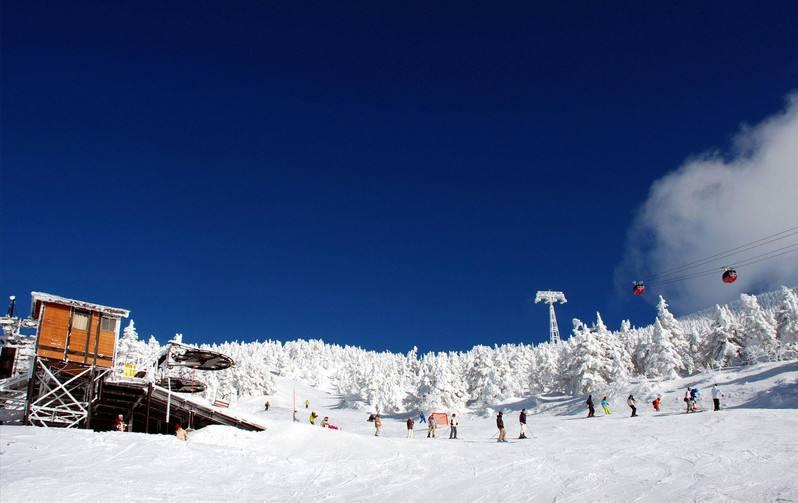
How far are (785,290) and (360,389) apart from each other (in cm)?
6749

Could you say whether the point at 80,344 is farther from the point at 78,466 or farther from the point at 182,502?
the point at 182,502

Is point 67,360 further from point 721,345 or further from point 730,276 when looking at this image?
point 721,345

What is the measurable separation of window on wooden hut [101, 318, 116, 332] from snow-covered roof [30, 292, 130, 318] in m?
0.37

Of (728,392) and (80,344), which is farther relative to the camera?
(728,392)

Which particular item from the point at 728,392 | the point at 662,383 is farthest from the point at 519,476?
the point at 662,383

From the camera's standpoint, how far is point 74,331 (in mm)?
33500

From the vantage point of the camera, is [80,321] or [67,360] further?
[80,321]

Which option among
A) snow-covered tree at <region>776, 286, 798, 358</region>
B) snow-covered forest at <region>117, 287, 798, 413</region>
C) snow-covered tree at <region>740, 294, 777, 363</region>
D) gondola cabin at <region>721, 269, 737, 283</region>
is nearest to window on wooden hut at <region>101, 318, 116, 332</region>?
snow-covered forest at <region>117, 287, 798, 413</region>

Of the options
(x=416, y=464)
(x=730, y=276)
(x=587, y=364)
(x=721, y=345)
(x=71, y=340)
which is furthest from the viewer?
(x=721, y=345)

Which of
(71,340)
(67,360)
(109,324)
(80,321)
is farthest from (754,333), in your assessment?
(67,360)

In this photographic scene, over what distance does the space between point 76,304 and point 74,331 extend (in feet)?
5.26

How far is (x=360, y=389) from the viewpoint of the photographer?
103188 mm

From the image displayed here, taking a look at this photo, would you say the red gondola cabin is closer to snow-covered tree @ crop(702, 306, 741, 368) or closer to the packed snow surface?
the packed snow surface

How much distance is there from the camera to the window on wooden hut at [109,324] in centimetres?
3484
